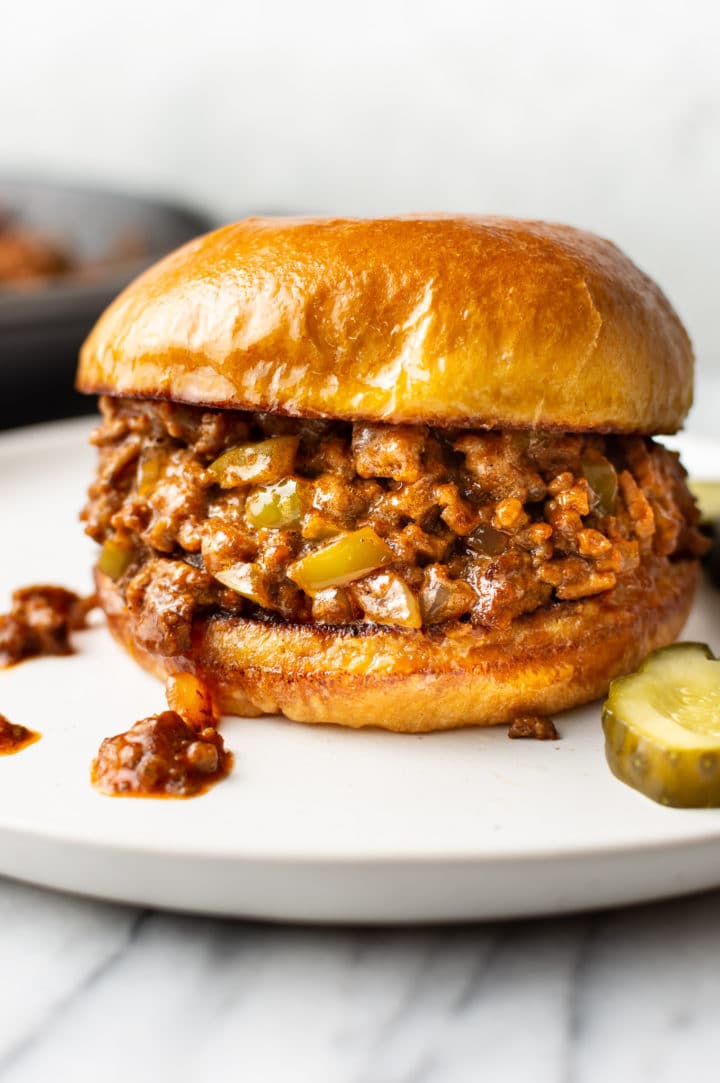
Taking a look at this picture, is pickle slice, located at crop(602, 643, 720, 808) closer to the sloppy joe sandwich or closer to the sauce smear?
the sloppy joe sandwich

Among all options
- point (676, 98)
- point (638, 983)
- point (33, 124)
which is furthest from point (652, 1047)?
point (33, 124)

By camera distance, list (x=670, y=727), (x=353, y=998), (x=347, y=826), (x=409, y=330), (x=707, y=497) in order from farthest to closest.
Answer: (x=707, y=497) < (x=409, y=330) < (x=670, y=727) < (x=347, y=826) < (x=353, y=998)

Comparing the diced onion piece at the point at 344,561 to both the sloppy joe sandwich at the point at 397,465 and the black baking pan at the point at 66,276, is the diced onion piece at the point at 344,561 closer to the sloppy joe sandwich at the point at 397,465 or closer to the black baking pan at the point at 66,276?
the sloppy joe sandwich at the point at 397,465

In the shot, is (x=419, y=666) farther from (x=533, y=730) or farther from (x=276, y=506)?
(x=276, y=506)

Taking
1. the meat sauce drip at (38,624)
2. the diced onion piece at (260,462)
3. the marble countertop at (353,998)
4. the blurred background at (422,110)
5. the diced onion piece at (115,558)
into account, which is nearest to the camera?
the marble countertop at (353,998)

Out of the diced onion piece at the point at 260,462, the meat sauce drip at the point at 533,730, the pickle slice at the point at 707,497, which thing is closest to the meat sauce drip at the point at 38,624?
the diced onion piece at the point at 260,462

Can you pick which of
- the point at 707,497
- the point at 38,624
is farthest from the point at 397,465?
the point at 707,497
